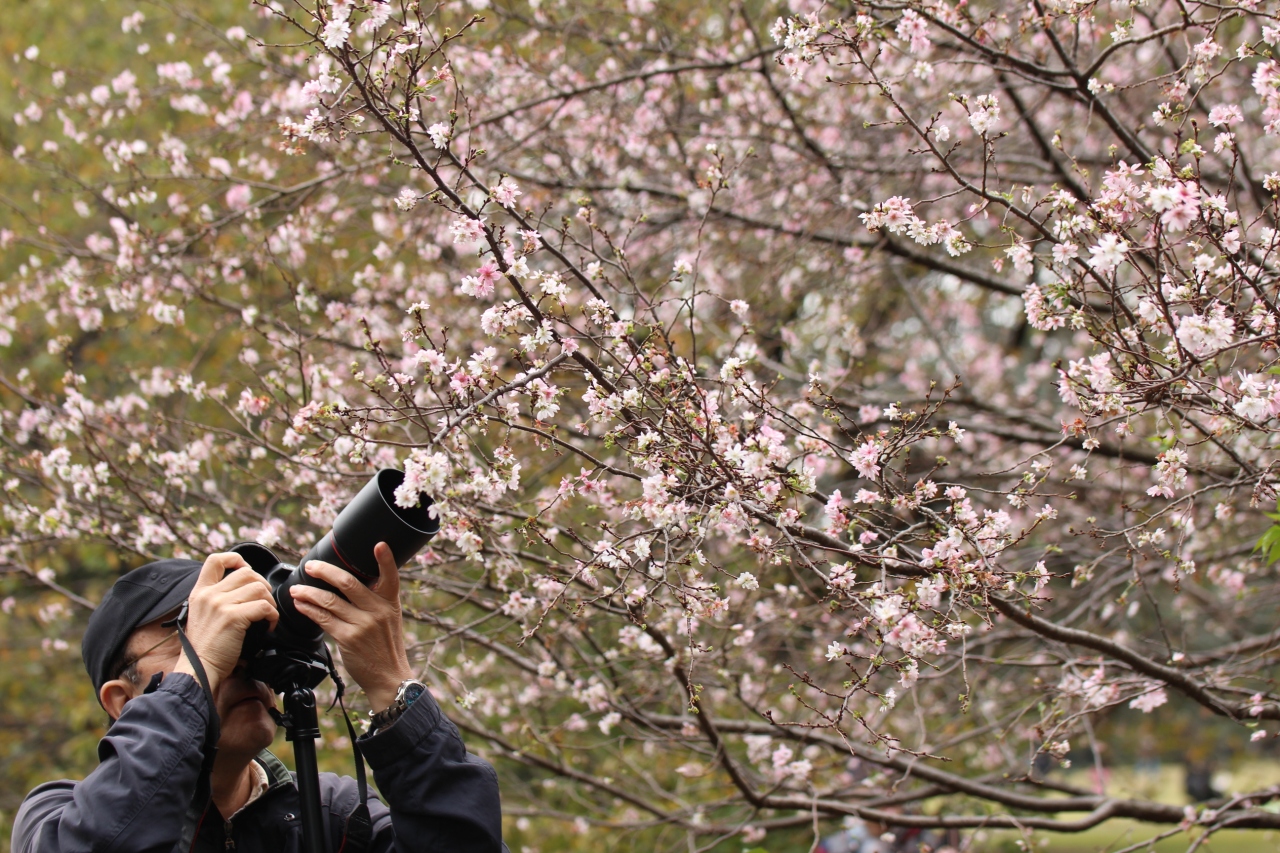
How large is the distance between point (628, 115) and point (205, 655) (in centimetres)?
337

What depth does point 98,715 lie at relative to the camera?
6.45 m

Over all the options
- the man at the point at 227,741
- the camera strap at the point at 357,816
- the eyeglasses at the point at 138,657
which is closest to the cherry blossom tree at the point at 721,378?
the man at the point at 227,741

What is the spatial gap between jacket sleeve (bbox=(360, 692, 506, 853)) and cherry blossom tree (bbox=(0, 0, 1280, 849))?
1.30ft

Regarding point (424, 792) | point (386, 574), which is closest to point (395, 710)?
point (424, 792)

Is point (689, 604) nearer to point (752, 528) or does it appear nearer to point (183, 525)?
point (752, 528)

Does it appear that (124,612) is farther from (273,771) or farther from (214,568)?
(273,771)

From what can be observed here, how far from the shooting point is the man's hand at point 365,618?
1805 mm

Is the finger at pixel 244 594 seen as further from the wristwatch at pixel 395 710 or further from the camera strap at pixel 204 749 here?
the wristwatch at pixel 395 710

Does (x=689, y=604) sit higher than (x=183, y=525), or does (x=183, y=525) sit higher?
(x=183, y=525)

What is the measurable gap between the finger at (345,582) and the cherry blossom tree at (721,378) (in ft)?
0.64

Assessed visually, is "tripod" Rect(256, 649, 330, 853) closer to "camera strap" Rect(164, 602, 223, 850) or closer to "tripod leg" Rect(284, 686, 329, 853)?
"tripod leg" Rect(284, 686, 329, 853)

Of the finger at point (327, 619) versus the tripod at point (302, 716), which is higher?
the finger at point (327, 619)

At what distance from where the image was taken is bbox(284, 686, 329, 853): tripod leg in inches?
70.1

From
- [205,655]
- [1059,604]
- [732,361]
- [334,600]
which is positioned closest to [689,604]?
[732,361]
